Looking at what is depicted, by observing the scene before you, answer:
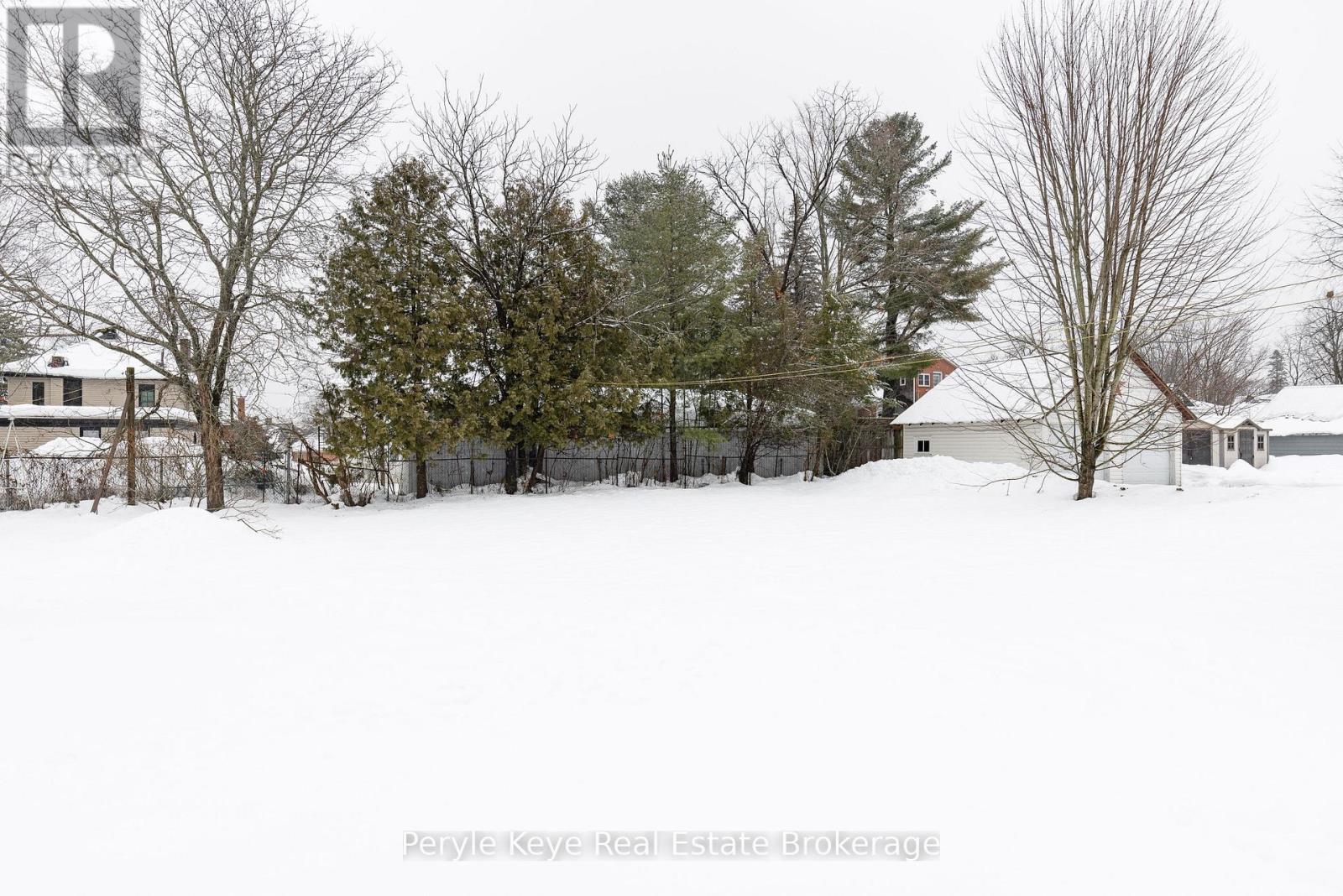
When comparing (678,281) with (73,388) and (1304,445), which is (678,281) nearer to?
(1304,445)

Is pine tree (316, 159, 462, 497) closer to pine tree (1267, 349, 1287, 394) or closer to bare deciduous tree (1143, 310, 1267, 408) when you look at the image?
bare deciduous tree (1143, 310, 1267, 408)

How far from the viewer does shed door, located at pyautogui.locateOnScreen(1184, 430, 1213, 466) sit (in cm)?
2536

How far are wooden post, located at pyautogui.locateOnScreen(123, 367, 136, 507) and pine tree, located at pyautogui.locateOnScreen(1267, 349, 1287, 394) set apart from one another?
66.5 metres

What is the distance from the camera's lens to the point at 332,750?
311 cm

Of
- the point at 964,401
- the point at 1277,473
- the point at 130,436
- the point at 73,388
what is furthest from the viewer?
the point at 73,388

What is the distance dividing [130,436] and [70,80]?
7051mm

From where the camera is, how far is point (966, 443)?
22.2 meters

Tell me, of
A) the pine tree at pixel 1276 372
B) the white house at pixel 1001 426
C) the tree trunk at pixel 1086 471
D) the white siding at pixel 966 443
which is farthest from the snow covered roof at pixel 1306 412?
the tree trunk at pixel 1086 471

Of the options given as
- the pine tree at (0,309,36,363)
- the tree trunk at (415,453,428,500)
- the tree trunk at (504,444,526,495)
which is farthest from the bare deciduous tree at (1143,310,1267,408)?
the pine tree at (0,309,36,363)

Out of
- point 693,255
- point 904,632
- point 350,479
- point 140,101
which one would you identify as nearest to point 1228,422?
point 693,255

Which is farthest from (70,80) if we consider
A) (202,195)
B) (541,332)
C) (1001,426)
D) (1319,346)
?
(1319,346)

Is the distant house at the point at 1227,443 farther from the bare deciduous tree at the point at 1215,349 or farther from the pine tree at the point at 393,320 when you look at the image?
the pine tree at the point at 393,320

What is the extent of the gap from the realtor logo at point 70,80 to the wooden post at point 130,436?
15.2 ft

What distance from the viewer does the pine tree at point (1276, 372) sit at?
50244mm
